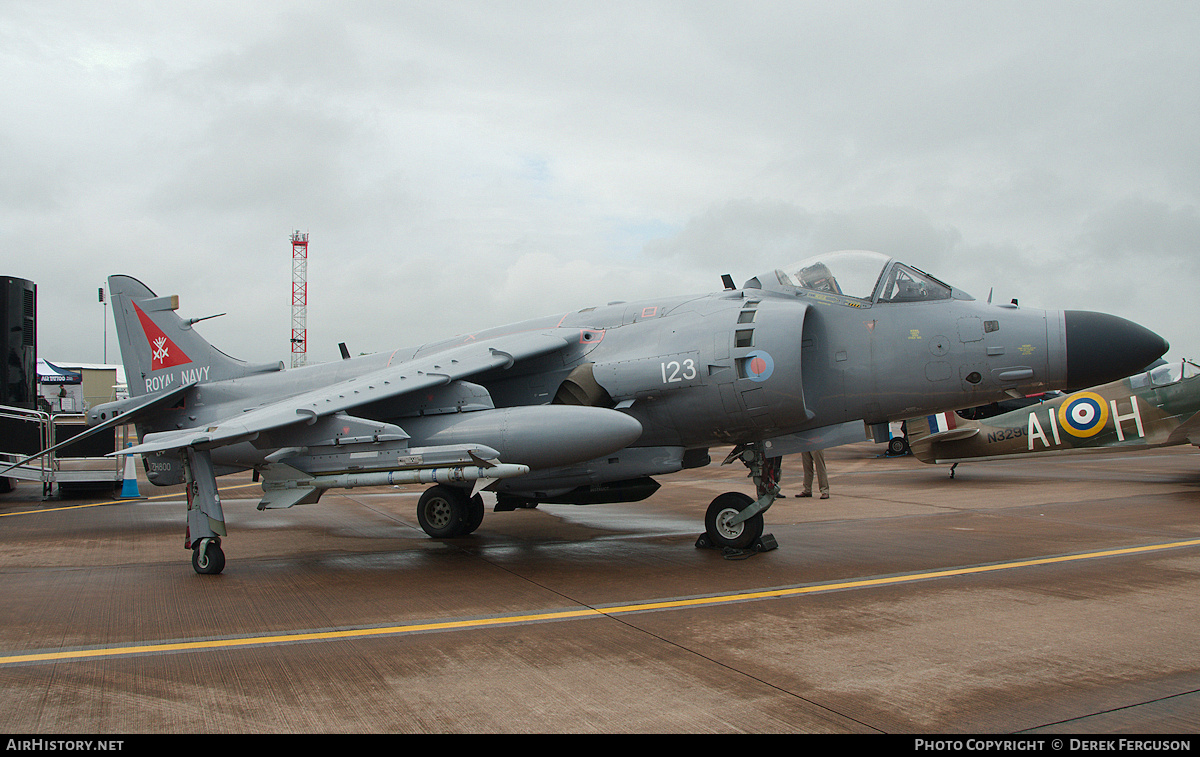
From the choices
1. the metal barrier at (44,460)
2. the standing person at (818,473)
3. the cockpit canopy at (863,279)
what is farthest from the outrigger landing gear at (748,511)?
the metal barrier at (44,460)

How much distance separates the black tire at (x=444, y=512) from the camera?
1042 centimetres

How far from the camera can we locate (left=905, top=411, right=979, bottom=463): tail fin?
643 inches

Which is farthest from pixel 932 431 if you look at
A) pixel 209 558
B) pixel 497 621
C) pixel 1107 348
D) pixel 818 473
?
pixel 209 558

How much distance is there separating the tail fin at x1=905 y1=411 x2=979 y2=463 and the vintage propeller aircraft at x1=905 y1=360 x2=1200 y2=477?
32 millimetres

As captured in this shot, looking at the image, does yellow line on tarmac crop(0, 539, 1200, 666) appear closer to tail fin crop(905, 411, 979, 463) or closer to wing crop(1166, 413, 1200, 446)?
wing crop(1166, 413, 1200, 446)

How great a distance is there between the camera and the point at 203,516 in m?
7.73

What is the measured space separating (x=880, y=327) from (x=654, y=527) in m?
4.77

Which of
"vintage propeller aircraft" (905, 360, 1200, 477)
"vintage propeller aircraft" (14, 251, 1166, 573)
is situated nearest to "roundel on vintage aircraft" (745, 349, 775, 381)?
"vintage propeller aircraft" (14, 251, 1166, 573)

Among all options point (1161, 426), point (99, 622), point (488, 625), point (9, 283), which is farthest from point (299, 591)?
point (1161, 426)

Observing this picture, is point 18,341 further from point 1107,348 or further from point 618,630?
point 1107,348

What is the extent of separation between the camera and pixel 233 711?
3943 millimetres

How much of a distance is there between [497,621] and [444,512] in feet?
16.1

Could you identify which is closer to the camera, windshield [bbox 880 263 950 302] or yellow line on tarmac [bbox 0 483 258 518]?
windshield [bbox 880 263 950 302]
